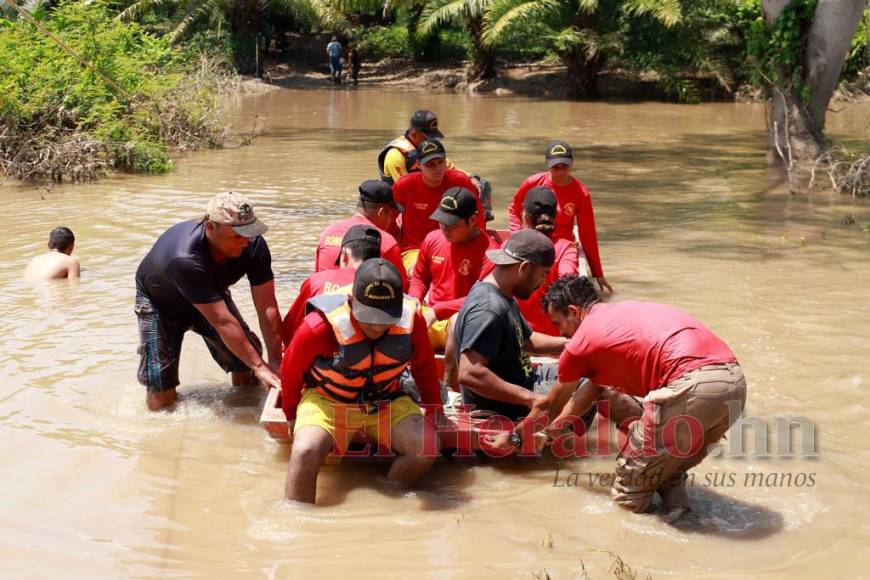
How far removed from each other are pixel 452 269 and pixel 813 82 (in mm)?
10091

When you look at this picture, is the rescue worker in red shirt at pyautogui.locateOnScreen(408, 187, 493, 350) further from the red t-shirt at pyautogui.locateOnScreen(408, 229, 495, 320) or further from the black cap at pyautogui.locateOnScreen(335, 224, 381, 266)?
the black cap at pyautogui.locateOnScreen(335, 224, 381, 266)

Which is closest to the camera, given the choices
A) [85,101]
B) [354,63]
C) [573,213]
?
[573,213]

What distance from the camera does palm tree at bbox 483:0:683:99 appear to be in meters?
26.0

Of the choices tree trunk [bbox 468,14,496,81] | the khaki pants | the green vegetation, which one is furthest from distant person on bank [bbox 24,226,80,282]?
tree trunk [bbox 468,14,496,81]

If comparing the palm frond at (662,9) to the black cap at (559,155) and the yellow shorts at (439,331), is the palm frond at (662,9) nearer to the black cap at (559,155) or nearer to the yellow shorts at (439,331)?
the black cap at (559,155)

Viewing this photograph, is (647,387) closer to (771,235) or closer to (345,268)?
(345,268)

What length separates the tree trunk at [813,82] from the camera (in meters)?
14.3

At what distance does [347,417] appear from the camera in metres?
5.45

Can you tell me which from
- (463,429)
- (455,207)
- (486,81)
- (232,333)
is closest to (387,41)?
(486,81)

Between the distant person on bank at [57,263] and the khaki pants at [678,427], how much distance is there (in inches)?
245

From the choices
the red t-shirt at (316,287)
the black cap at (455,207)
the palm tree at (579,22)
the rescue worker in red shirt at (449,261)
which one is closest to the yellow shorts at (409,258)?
the rescue worker in red shirt at (449,261)

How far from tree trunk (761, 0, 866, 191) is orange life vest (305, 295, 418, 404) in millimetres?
10374

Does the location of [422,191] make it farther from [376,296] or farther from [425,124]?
[376,296]

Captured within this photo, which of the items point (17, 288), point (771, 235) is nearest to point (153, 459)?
point (17, 288)
